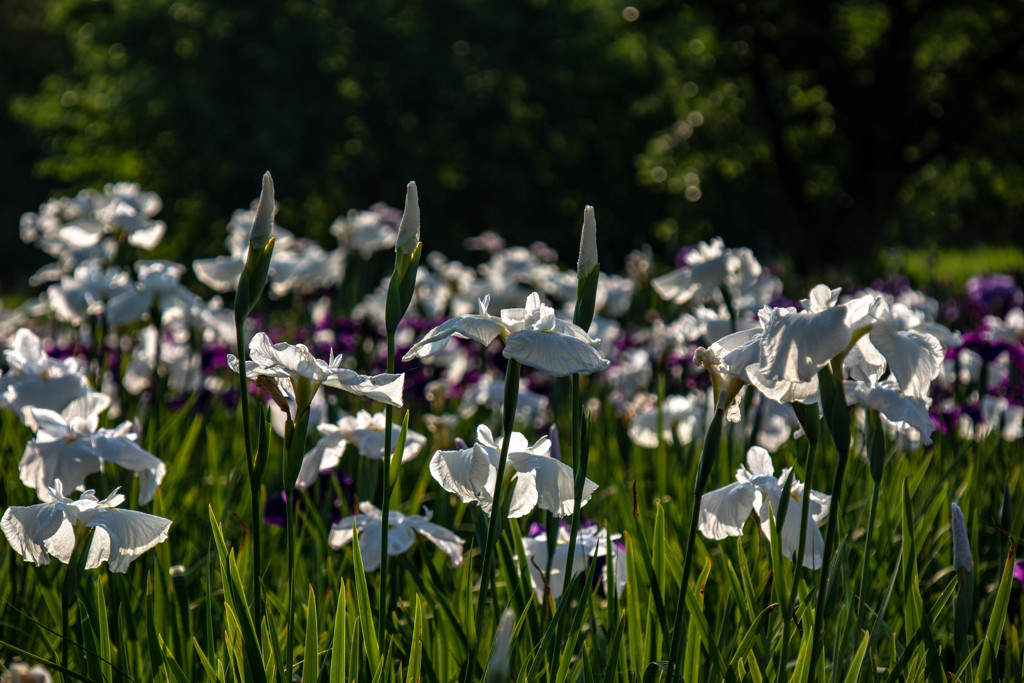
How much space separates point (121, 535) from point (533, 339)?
60 centimetres

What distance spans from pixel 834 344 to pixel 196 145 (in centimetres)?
1368

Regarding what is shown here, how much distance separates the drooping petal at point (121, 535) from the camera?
1.10 meters

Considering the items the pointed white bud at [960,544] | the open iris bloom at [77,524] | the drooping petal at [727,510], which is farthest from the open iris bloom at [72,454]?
the pointed white bud at [960,544]

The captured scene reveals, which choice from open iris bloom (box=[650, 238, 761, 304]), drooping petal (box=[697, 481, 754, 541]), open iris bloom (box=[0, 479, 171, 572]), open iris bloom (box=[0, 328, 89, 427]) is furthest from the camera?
open iris bloom (box=[650, 238, 761, 304])

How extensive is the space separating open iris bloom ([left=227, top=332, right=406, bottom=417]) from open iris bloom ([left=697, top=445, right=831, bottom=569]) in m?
0.50

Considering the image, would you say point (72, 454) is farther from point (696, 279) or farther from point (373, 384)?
point (696, 279)

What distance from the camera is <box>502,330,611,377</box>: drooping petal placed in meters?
0.92

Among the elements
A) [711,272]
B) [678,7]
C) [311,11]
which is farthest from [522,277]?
[311,11]

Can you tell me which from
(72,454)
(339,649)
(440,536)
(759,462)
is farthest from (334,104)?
(339,649)

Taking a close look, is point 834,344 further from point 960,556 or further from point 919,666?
point 919,666

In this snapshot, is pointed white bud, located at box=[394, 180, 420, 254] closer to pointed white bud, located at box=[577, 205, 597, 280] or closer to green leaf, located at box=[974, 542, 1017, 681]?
pointed white bud, located at box=[577, 205, 597, 280]

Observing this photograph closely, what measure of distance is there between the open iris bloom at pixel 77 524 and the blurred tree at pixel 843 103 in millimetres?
10403

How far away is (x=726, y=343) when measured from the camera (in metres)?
1.00

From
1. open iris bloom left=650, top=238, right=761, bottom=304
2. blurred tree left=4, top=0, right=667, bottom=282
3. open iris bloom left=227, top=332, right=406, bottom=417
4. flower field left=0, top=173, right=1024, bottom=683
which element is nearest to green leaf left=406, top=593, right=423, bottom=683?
flower field left=0, top=173, right=1024, bottom=683
